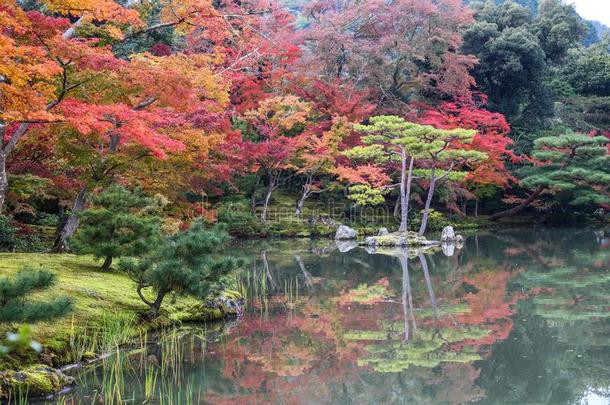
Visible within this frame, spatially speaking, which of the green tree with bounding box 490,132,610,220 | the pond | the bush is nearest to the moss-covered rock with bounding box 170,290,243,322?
the pond

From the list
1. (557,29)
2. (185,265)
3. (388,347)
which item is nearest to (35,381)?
(185,265)

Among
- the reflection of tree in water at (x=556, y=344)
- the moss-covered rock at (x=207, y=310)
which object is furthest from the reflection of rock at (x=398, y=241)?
the moss-covered rock at (x=207, y=310)

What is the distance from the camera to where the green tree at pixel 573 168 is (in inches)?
815

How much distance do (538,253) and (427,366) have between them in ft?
33.7

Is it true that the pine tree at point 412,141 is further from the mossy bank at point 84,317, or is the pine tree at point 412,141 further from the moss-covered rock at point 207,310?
the moss-covered rock at point 207,310

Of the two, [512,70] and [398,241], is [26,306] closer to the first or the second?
[398,241]

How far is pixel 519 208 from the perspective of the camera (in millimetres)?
23453

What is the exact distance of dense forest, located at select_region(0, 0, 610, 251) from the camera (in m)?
10.4

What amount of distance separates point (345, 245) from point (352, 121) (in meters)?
5.48

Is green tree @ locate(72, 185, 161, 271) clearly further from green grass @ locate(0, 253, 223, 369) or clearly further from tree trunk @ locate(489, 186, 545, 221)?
tree trunk @ locate(489, 186, 545, 221)

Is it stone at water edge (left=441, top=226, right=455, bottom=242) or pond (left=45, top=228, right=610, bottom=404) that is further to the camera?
stone at water edge (left=441, top=226, right=455, bottom=242)

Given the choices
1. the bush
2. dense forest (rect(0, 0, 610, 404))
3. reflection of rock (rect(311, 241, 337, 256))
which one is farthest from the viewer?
reflection of rock (rect(311, 241, 337, 256))

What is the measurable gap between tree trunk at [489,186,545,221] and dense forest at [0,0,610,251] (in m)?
0.11

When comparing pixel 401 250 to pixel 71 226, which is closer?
pixel 71 226
